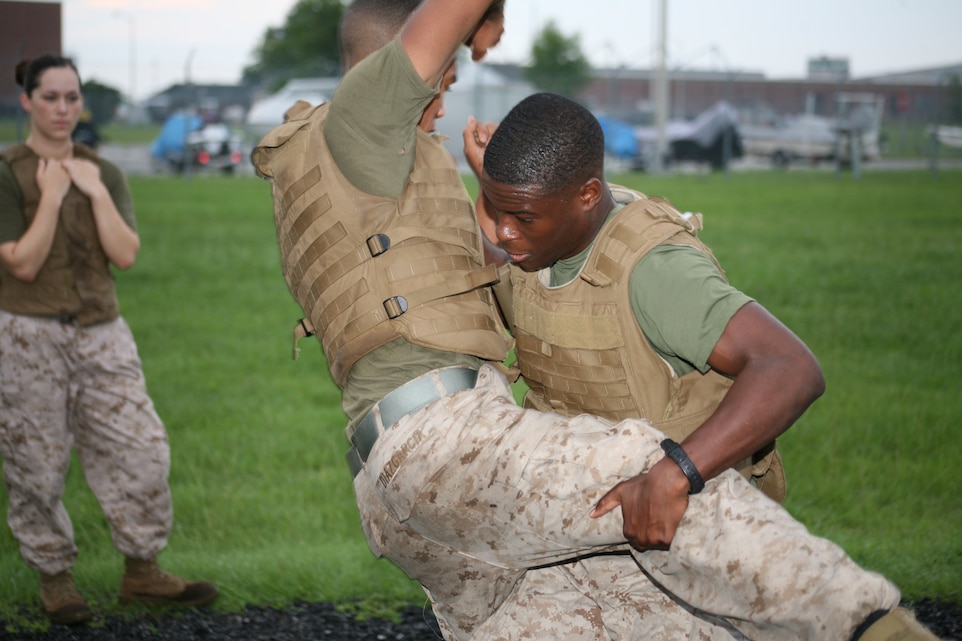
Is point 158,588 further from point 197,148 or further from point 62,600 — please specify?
point 197,148

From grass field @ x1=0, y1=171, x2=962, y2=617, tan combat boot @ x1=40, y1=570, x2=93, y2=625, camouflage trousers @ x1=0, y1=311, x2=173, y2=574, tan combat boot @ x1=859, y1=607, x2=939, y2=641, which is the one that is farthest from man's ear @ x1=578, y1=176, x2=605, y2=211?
tan combat boot @ x1=40, y1=570, x2=93, y2=625

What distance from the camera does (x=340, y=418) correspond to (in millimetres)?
7773

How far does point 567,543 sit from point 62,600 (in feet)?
10.3

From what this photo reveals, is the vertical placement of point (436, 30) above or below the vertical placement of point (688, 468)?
above

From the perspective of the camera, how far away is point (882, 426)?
716 centimetres

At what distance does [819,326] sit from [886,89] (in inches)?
1741

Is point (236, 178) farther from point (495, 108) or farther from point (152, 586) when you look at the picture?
point (152, 586)

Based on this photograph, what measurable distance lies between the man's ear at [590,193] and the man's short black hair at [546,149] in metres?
0.02

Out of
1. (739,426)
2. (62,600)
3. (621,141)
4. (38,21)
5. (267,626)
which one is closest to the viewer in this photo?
(739,426)

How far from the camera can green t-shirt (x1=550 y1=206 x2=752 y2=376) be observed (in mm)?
2578

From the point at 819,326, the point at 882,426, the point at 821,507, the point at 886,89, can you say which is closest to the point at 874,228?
the point at 819,326

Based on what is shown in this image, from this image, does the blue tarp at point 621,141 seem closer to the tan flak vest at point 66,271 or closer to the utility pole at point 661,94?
the utility pole at point 661,94

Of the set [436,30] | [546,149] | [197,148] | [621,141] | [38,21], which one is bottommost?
[197,148]

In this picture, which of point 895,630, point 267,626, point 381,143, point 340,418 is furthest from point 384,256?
point 340,418
